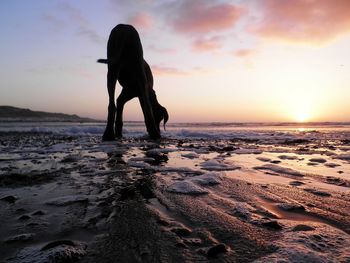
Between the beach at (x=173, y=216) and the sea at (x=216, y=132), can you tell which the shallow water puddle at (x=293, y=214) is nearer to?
the beach at (x=173, y=216)

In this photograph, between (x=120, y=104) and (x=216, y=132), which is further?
(x=216, y=132)

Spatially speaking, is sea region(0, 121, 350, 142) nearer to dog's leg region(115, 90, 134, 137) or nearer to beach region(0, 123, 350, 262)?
dog's leg region(115, 90, 134, 137)

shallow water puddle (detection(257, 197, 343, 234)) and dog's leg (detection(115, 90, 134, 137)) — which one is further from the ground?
dog's leg (detection(115, 90, 134, 137))

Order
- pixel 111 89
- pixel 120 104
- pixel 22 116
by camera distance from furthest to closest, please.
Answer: pixel 22 116, pixel 120 104, pixel 111 89

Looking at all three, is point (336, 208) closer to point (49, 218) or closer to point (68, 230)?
point (68, 230)

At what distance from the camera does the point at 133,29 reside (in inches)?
326

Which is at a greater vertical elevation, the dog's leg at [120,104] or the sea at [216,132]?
the dog's leg at [120,104]

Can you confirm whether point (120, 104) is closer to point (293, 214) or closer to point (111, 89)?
point (111, 89)

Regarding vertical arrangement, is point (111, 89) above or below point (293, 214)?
above

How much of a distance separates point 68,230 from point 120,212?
399 mm

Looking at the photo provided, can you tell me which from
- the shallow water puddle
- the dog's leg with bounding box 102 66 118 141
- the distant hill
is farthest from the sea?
the distant hill

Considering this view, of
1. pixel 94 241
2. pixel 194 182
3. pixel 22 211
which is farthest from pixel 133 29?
pixel 94 241

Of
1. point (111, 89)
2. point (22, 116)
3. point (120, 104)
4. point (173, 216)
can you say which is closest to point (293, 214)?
point (173, 216)

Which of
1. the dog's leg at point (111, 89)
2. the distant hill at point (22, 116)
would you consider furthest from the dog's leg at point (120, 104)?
the distant hill at point (22, 116)
